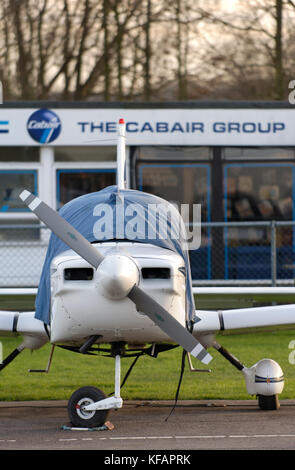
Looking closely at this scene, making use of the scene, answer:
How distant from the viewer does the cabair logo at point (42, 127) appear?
1502cm

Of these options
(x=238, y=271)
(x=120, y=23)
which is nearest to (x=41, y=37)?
(x=120, y=23)

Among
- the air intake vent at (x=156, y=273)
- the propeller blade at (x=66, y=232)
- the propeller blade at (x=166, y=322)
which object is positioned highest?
the propeller blade at (x=66, y=232)

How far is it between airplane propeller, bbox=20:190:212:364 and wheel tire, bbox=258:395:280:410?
1.56 meters

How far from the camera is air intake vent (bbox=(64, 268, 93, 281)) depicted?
6406 mm

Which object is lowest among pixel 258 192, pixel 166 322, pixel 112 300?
pixel 166 322

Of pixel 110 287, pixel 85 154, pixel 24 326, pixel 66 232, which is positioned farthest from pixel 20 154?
pixel 110 287

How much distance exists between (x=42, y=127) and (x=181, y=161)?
2387 millimetres

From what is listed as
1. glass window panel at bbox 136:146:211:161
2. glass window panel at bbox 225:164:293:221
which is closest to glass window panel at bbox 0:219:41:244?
glass window panel at bbox 136:146:211:161

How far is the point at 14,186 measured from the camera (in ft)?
49.7

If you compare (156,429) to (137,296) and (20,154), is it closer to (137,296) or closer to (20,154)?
(137,296)

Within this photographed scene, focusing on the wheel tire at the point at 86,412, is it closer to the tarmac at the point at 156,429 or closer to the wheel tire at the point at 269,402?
the tarmac at the point at 156,429

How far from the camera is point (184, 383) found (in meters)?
9.40

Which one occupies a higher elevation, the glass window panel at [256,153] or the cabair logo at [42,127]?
the cabair logo at [42,127]

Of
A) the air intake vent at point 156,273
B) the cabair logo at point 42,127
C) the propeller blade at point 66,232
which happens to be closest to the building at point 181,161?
the cabair logo at point 42,127
